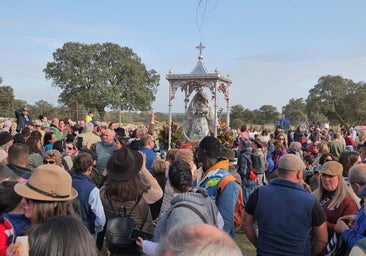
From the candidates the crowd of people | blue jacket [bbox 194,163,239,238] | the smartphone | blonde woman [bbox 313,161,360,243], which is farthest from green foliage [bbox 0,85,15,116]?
blonde woman [bbox 313,161,360,243]

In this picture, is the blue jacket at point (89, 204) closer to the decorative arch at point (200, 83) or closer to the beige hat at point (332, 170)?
the beige hat at point (332, 170)

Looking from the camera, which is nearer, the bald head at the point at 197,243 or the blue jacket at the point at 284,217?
the bald head at the point at 197,243

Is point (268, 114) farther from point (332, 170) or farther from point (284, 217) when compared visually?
point (284, 217)

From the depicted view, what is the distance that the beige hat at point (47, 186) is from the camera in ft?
8.78

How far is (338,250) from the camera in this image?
3371 mm

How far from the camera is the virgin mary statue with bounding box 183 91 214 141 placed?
15794mm

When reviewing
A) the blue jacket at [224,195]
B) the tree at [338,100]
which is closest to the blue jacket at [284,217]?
the blue jacket at [224,195]

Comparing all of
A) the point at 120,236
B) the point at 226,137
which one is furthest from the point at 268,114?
the point at 120,236

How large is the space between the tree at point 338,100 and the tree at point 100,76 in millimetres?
24168

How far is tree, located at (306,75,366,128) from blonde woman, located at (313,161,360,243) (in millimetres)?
55915

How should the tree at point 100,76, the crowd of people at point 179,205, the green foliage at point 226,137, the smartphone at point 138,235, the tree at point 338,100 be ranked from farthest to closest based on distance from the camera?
1. the tree at point 338,100
2. the tree at point 100,76
3. the green foliage at point 226,137
4. the smartphone at point 138,235
5. the crowd of people at point 179,205

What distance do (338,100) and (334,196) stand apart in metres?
60.1

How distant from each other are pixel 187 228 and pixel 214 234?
0.12 metres

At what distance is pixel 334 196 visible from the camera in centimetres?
402
